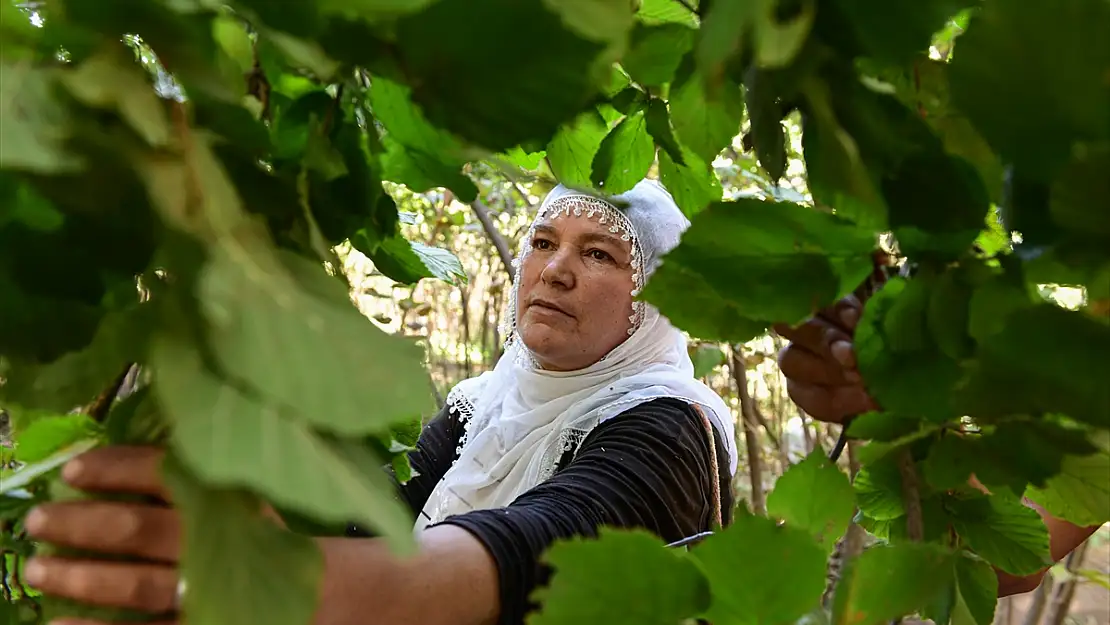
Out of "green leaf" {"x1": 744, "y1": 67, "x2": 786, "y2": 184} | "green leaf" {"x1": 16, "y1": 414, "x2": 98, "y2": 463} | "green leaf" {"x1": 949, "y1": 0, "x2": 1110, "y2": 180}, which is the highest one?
"green leaf" {"x1": 744, "y1": 67, "x2": 786, "y2": 184}

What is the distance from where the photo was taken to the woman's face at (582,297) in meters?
1.23

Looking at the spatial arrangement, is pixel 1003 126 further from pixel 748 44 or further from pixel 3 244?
pixel 3 244

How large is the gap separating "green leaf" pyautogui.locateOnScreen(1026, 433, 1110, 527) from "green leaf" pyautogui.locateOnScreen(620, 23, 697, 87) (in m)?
0.19

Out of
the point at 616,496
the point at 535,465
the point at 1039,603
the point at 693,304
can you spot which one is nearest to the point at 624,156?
the point at 693,304

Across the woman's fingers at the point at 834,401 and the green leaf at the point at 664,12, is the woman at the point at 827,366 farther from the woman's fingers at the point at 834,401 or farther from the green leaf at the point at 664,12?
the green leaf at the point at 664,12

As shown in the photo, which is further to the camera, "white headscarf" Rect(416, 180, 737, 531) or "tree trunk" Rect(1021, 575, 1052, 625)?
"tree trunk" Rect(1021, 575, 1052, 625)

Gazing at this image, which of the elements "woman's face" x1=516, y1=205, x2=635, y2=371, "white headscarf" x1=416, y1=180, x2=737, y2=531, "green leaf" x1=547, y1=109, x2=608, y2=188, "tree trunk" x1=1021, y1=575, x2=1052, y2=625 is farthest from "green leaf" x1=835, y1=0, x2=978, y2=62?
"tree trunk" x1=1021, y1=575, x2=1052, y2=625

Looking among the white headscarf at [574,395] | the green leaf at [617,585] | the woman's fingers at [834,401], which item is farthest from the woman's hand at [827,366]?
the white headscarf at [574,395]

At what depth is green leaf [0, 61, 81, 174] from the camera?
5.6 inches

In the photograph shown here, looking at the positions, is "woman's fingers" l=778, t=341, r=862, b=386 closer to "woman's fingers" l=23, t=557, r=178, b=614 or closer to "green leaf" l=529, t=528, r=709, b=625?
"green leaf" l=529, t=528, r=709, b=625

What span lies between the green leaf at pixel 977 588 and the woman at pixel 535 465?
88 millimetres

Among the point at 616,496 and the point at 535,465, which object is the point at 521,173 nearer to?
→ the point at 616,496

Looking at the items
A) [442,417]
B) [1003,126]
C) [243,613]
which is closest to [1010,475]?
[1003,126]

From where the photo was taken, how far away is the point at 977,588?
0.89 feet
